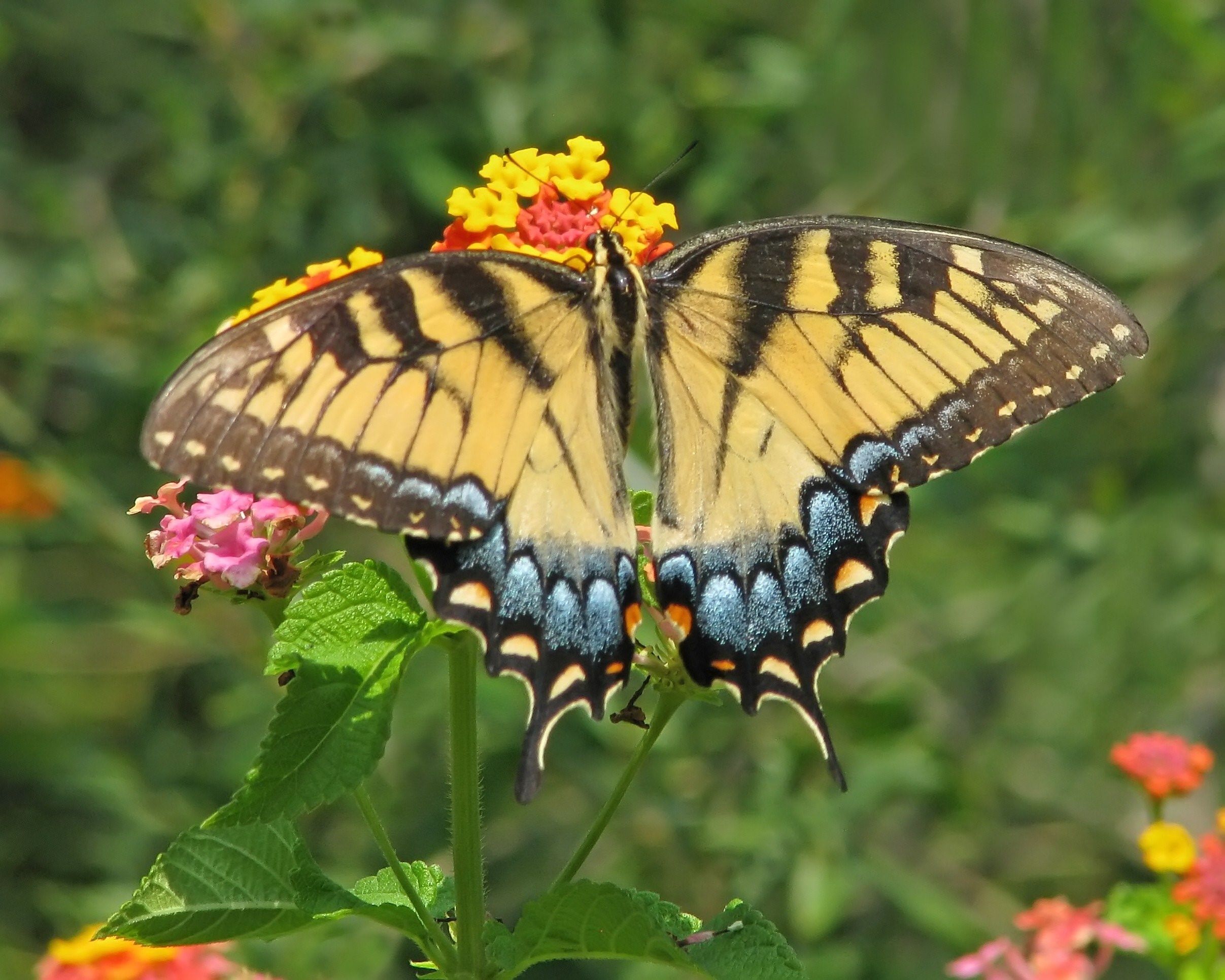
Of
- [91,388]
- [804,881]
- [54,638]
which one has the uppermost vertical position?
[91,388]

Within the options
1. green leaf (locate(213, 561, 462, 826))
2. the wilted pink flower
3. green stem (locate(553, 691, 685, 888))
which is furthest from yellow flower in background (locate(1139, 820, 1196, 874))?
the wilted pink flower

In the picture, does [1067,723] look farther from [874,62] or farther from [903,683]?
[874,62]

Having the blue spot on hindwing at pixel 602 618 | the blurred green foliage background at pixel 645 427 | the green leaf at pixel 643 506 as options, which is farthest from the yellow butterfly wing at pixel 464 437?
the blurred green foliage background at pixel 645 427

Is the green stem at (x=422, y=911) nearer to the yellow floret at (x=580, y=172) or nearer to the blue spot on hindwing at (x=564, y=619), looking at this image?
the blue spot on hindwing at (x=564, y=619)

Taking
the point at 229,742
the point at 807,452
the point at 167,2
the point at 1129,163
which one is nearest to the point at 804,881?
the point at 229,742

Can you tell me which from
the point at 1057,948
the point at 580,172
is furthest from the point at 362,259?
the point at 1057,948

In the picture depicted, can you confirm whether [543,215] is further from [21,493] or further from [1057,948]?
[21,493]
